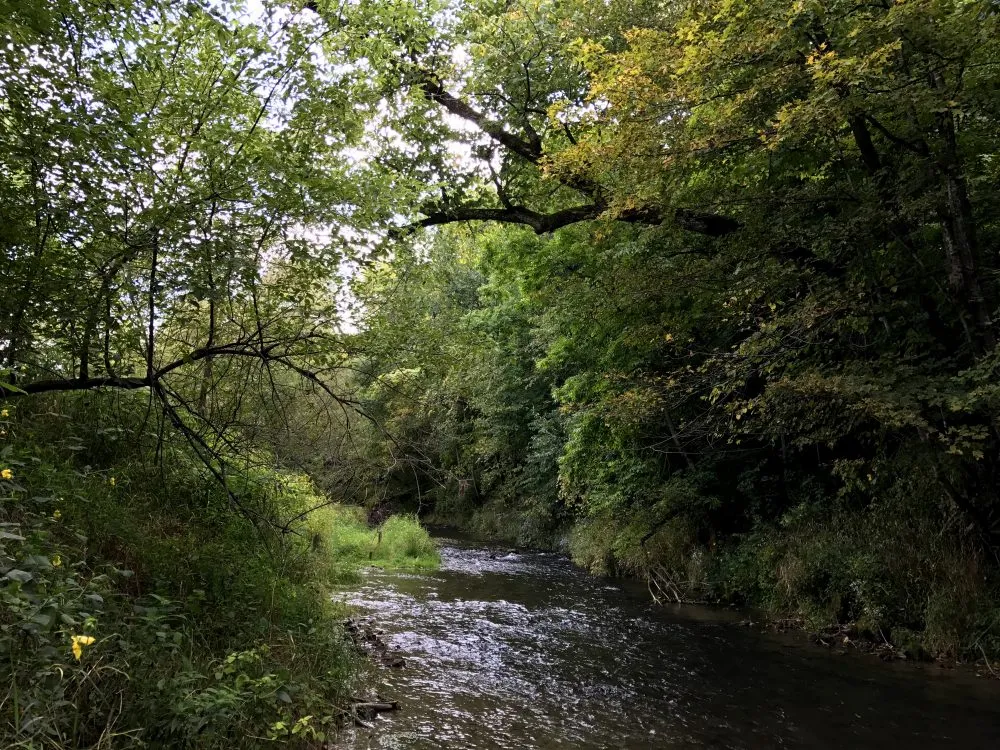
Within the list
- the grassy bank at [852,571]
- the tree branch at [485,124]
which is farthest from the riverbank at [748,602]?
the tree branch at [485,124]

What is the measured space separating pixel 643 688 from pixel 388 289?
5.45m

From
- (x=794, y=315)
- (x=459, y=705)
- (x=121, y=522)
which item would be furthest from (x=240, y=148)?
(x=794, y=315)

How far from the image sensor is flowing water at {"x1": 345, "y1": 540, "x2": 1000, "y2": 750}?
18.7 feet

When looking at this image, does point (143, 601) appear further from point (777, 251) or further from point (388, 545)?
point (388, 545)

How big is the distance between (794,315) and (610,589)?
8471 millimetres

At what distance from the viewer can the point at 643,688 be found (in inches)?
281

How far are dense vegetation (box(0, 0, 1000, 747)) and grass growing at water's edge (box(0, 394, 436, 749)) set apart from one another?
0.03 metres

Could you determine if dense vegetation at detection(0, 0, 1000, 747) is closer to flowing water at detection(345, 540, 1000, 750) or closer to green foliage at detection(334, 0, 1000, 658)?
green foliage at detection(334, 0, 1000, 658)

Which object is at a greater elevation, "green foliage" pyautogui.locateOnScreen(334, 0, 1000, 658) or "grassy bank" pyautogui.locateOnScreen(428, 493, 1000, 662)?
"green foliage" pyautogui.locateOnScreen(334, 0, 1000, 658)

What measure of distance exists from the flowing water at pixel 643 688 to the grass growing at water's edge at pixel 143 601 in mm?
1172

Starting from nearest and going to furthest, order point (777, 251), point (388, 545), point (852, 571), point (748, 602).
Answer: point (777, 251), point (852, 571), point (748, 602), point (388, 545)

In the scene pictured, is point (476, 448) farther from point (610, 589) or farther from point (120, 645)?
point (120, 645)

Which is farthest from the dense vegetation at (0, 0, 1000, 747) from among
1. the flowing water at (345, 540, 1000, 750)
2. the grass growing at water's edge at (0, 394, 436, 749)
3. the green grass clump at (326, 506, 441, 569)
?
the green grass clump at (326, 506, 441, 569)

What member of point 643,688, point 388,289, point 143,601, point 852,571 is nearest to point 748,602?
point 852,571
